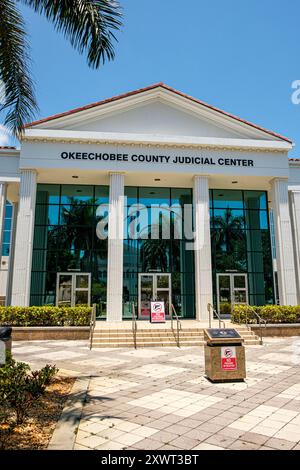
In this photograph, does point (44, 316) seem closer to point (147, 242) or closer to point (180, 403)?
Answer: point (147, 242)

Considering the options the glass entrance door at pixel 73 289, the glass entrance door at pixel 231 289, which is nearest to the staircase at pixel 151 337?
the glass entrance door at pixel 73 289

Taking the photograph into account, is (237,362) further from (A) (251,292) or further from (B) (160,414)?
(A) (251,292)

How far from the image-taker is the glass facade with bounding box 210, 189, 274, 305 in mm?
23500

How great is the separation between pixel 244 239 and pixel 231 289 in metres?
3.46

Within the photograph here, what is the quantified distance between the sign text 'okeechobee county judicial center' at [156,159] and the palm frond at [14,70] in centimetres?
998

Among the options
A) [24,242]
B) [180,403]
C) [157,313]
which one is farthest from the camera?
[24,242]

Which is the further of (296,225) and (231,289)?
(231,289)

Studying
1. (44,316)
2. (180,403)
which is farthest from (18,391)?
(44,316)

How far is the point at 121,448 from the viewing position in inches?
187

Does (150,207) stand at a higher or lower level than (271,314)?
higher

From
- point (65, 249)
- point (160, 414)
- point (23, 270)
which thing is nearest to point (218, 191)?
point (65, 249)

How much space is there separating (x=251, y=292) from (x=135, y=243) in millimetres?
8240

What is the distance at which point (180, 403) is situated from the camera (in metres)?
6.87

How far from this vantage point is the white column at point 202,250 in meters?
19.4
